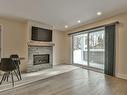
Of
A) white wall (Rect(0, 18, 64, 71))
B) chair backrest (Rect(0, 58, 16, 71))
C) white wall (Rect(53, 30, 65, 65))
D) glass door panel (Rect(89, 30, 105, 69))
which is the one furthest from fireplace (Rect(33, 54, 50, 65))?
glass door panel (Rect(89, 30, 105, 69))

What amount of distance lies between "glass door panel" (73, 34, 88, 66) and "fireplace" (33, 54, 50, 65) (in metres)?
1.88

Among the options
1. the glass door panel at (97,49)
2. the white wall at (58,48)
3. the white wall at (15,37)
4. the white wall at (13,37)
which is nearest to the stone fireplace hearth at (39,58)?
the white wall at (15,37)

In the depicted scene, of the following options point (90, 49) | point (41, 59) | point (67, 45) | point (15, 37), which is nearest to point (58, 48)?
point (67, 45)

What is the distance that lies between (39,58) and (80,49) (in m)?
2.49

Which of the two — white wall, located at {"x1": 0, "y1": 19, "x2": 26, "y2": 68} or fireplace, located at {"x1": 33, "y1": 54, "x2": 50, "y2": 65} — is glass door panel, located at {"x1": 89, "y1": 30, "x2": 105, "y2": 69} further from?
white wall, located at {"x1": 0, "y1": 19, "x2": 26, "y2": 68}

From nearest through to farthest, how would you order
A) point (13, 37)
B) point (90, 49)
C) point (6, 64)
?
point (6, 64)
point (13, 37)
point (90, 49)

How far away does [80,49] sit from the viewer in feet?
22.3

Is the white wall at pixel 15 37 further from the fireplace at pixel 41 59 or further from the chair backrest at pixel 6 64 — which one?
the chair backrest at pixel 6 64

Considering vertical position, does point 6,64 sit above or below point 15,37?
below

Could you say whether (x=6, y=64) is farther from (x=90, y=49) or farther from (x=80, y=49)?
(x=80, y=49)

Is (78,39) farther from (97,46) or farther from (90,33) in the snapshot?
(97,46)

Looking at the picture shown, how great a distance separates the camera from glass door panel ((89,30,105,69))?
531 cm

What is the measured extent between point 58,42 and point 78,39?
4.38ft

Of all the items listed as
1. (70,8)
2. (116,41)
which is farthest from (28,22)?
(116,41)
